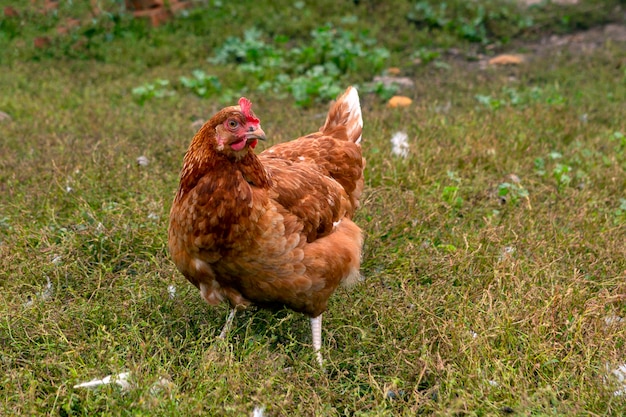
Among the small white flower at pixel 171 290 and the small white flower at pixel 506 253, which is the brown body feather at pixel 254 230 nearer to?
the small white flower at pixel 171 290

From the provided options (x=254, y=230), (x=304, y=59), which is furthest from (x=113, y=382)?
(x=304, y=59)

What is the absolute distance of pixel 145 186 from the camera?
15.6 ft

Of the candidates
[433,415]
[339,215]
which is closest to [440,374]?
[433,415]

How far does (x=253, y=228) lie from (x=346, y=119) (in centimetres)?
164

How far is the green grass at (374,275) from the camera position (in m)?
2.94

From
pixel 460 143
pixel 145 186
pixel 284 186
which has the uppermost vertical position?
pixel 284 186

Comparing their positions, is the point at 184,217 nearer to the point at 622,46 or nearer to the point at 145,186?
the point at 145,186

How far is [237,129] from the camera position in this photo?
9.94ft

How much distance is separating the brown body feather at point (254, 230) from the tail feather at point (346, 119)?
76 centimetres

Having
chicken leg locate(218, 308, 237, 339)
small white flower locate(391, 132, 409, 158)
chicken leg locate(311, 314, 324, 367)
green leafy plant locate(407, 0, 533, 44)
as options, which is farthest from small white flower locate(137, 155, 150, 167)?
green leafy plant locate(407, 0, 533, 44)

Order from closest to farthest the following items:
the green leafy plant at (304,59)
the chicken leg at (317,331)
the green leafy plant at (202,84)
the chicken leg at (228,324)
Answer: the chicken leg at (228,324) < the chicken leg at (317,331) < the green leafy plant at (202,84) < the green leafy plant at (304,59)

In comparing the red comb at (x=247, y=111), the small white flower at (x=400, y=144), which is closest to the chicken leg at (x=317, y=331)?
the red comb at (x=247, y=111)

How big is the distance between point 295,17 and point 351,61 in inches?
64.8

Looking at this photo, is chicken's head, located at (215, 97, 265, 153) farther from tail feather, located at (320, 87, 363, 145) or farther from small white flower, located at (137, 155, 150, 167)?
small white flower, located at (137, 155, 150, 167)
